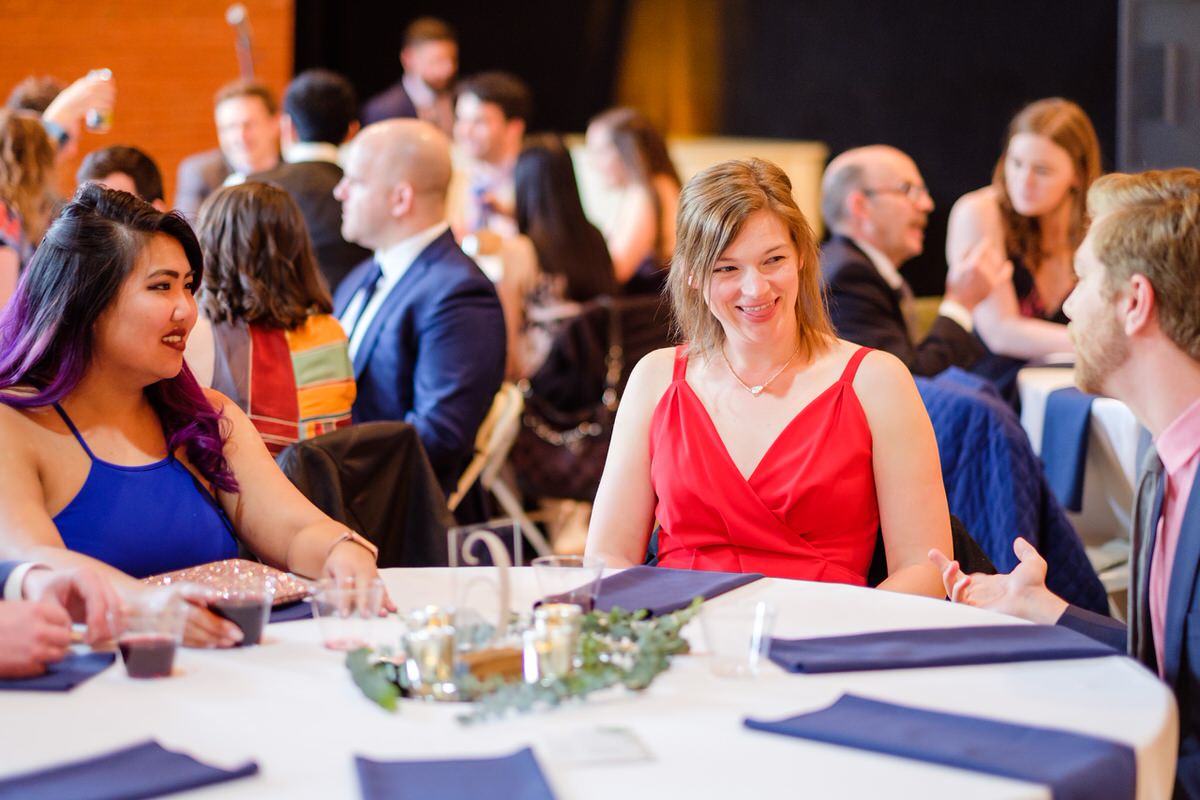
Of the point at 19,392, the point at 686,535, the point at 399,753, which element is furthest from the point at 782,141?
the point at 399,753

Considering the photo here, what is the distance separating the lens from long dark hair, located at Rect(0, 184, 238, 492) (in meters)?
2.26

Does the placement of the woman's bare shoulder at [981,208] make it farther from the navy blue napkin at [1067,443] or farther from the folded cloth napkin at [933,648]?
the folded cloth napkin at [933,648]

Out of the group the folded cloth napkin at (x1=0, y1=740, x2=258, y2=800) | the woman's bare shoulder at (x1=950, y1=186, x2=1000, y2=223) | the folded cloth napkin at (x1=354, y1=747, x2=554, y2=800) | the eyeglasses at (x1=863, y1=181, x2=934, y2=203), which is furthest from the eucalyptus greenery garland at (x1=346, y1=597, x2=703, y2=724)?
the woman's bare shoulder at (x1=950, y1=186, x2=1000, y2=223)

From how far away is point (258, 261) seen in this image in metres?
3.53

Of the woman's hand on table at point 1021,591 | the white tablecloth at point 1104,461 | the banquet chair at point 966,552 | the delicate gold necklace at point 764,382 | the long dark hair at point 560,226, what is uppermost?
the long dark hair at point 560,226

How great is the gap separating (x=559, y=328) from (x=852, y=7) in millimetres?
3023

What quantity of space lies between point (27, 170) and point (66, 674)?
3.19m

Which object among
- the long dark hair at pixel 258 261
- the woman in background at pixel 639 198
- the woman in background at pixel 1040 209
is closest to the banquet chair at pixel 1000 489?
the long dark hair at pixel 258 261

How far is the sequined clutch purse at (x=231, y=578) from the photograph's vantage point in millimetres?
2105

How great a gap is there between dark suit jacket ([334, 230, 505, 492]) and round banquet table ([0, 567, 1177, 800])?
2214mm

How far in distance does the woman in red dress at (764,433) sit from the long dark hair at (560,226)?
3.13 metres

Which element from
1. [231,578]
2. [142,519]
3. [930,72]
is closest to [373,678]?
[231,578]

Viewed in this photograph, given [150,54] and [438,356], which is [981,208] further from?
[150,54]

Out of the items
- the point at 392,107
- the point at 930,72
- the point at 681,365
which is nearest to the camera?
the point at 681,365
